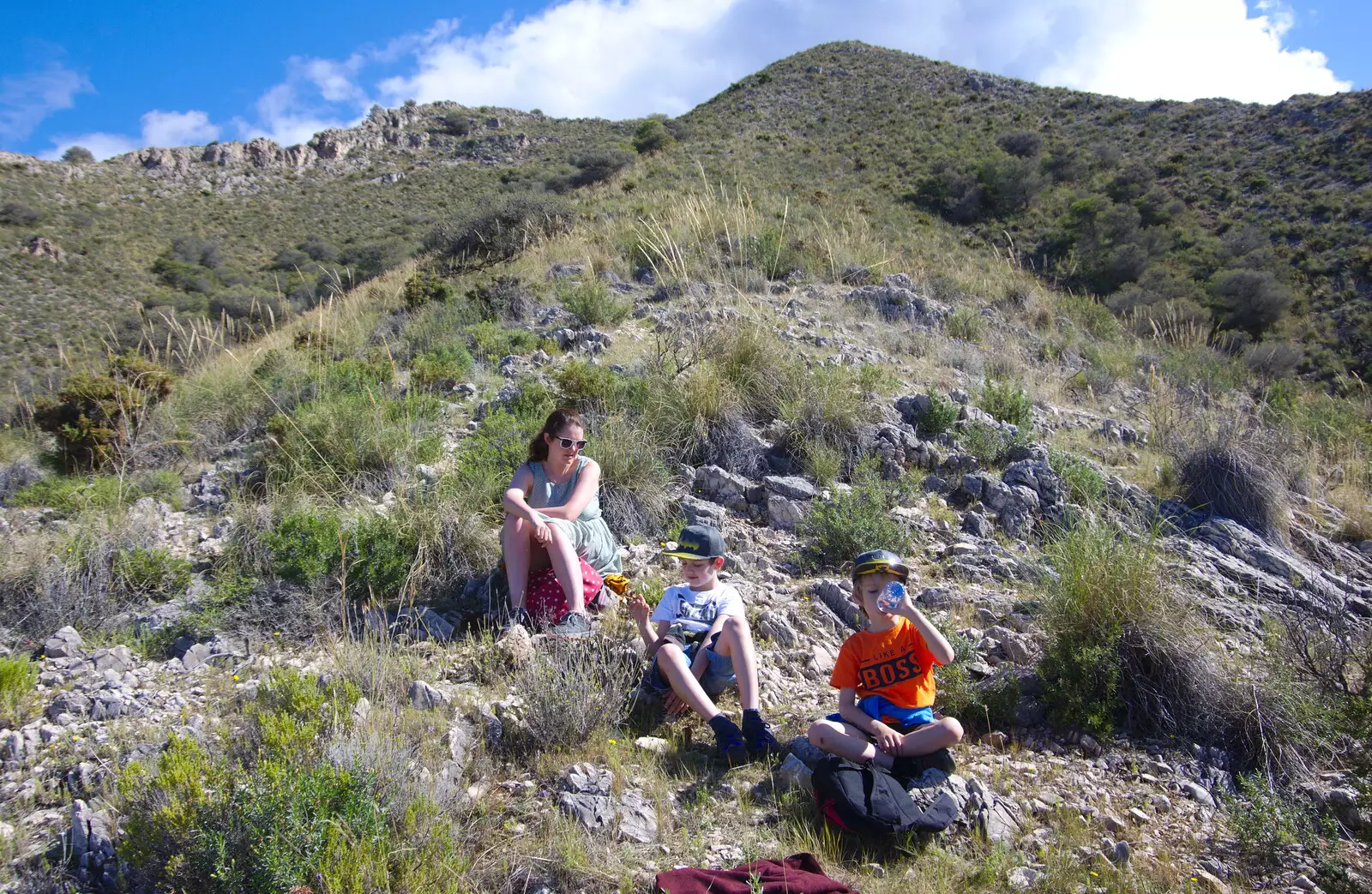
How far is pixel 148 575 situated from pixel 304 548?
2.54ft

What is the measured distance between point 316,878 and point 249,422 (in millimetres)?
4912

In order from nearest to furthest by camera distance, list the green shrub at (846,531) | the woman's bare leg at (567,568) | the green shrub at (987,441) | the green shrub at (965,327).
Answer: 1. the woman's bare leg at (567,568)
2. the green shrub at (846,531)
3. the green shrub at (987,441)
4. the green shrub at (965,327)

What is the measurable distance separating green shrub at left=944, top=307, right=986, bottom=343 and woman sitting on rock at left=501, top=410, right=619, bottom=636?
6.25m

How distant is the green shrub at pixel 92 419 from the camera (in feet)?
16.9

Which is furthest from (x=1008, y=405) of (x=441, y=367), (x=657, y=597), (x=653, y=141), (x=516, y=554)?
(x=653, y=141)

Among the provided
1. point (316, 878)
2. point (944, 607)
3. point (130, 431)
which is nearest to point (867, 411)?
point (944, 607)

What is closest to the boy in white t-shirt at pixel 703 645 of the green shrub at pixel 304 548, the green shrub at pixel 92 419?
the green shrub at pixel 304 548

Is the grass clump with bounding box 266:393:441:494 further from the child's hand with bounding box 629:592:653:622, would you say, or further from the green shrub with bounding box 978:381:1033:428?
the green shrub with bounding box 978:381:1033:428

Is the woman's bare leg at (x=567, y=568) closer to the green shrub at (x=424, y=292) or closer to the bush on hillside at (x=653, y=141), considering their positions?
the green shrub at (x=424, y=292)

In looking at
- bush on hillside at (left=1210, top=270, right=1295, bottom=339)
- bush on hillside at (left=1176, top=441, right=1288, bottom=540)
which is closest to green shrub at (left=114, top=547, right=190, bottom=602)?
bush on hillside at (left=1176, top=441, right=1288, bottom=540)

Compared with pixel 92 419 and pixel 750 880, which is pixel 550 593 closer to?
pixel 750 880

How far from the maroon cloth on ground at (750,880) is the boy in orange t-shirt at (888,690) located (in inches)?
23.9

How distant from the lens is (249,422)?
5.81 meters

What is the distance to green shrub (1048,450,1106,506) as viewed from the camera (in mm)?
4828
